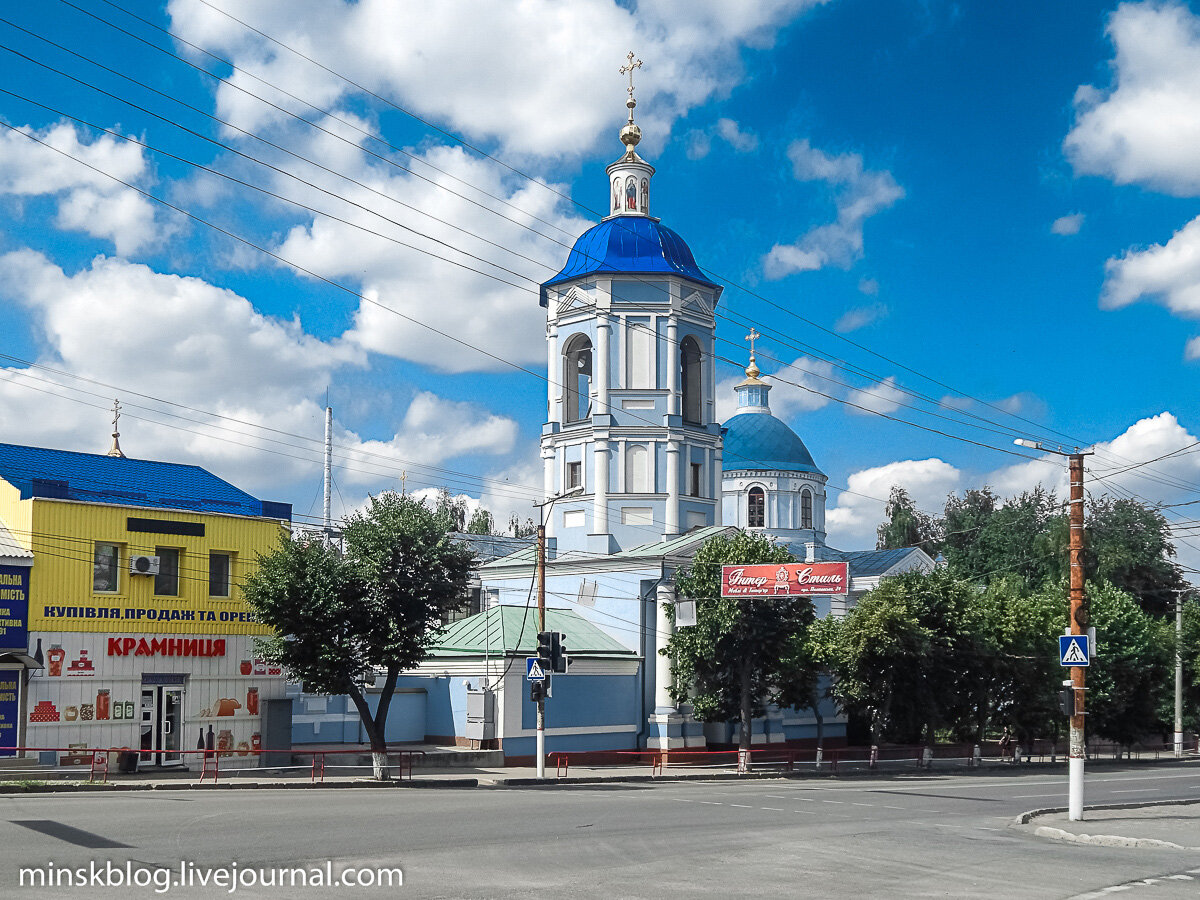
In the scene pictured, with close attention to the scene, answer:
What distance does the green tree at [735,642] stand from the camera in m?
41.7

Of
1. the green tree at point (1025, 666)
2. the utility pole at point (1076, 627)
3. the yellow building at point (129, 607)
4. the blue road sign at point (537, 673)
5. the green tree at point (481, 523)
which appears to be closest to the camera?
the utility pole at point (1076, 627)

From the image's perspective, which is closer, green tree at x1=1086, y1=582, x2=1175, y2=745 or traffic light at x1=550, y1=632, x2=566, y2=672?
traffic light at x1=550, y1=632, x2=566, y2=672

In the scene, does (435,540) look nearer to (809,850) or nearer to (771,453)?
(809,850)

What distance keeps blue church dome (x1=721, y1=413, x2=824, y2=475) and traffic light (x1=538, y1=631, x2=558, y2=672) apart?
36.5 metres

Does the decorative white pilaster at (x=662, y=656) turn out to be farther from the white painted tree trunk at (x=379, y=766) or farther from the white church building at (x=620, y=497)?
the white painted tree trunk at (x=379, y=766)

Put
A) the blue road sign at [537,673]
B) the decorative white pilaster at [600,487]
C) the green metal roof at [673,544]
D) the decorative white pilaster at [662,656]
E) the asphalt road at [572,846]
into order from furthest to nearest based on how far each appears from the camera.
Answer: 1. the decorative white pilaster at [600,487]
2. the green metal roof at [673,544]
3. the decorative white pilaster at [662,656]
4. the blue road sign at [537,673]
5. the asphalt road at [572,846]

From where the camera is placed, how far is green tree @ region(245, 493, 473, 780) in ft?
107

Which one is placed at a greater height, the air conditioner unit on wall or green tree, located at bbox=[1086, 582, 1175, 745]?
the air conditioner unit on wall

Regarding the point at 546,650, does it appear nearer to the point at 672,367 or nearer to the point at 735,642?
the point at 735,642

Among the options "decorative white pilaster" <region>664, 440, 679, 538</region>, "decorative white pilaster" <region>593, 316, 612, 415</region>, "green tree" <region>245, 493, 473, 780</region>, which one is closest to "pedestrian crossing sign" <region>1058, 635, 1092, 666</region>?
"green tree" <region>245, 493, 473, 780</region>

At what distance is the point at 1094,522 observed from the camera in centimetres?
7631

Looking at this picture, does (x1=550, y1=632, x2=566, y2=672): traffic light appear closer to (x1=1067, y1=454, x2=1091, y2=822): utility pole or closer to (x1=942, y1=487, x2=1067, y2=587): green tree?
(x1=1067, y1=454, x2=1091, y2=822): utility pole

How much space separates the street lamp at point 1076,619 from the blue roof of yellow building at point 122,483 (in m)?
22.2

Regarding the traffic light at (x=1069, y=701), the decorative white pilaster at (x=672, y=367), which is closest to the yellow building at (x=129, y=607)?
the decorative white pilaster at (x=672, y=367)
